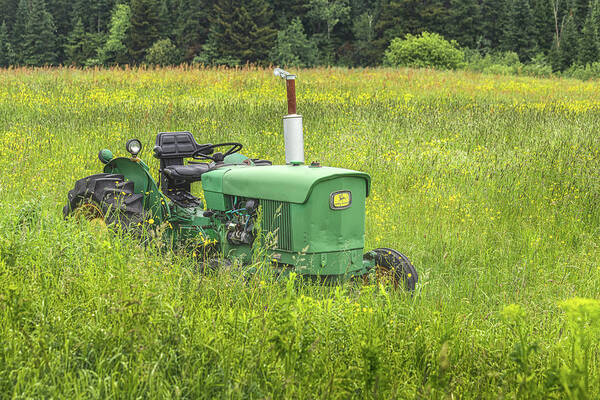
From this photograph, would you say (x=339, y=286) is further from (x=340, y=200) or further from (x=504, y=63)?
(x=504, y=63)

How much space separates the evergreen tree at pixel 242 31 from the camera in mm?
39656

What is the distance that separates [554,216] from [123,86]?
33.9 ft

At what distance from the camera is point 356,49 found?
148 ft

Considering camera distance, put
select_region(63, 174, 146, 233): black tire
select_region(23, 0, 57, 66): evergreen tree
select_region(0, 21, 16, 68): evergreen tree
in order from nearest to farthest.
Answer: select_region(63, 174, 146, 233): black tire < select_region(23, 0, 57, 66): evergreen tree < select_region(0, 21, 16, 68): evergreen tree

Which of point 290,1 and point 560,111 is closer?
point 560,111

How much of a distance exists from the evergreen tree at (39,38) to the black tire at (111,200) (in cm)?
4575

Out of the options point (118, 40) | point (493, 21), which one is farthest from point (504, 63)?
point (118, 40)

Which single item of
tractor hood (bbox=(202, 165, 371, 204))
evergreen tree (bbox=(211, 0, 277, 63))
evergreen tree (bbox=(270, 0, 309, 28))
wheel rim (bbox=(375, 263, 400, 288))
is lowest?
wheel rim (bbox=(375, 263, 400, 288))

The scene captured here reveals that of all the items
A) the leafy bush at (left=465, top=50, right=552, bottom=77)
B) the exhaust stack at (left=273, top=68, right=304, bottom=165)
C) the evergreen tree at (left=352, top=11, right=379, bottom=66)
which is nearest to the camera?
the exhaust stack at (left=273, top=68, right=304, bottom=165)

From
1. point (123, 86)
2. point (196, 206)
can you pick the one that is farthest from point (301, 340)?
point (123, 86)

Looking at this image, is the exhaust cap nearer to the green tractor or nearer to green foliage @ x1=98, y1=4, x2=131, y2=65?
the green tractor

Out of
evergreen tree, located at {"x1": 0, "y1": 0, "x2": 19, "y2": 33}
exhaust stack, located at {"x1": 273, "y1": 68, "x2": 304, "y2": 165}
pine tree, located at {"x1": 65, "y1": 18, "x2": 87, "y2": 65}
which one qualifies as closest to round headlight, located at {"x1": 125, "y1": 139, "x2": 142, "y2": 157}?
exhaust stack, located at {"x1": 273, "y1": 68, "x2": 304, "y2": 165}

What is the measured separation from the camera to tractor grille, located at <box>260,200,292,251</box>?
153 inches

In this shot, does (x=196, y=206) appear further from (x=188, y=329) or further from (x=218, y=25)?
(x=218, y=25)
